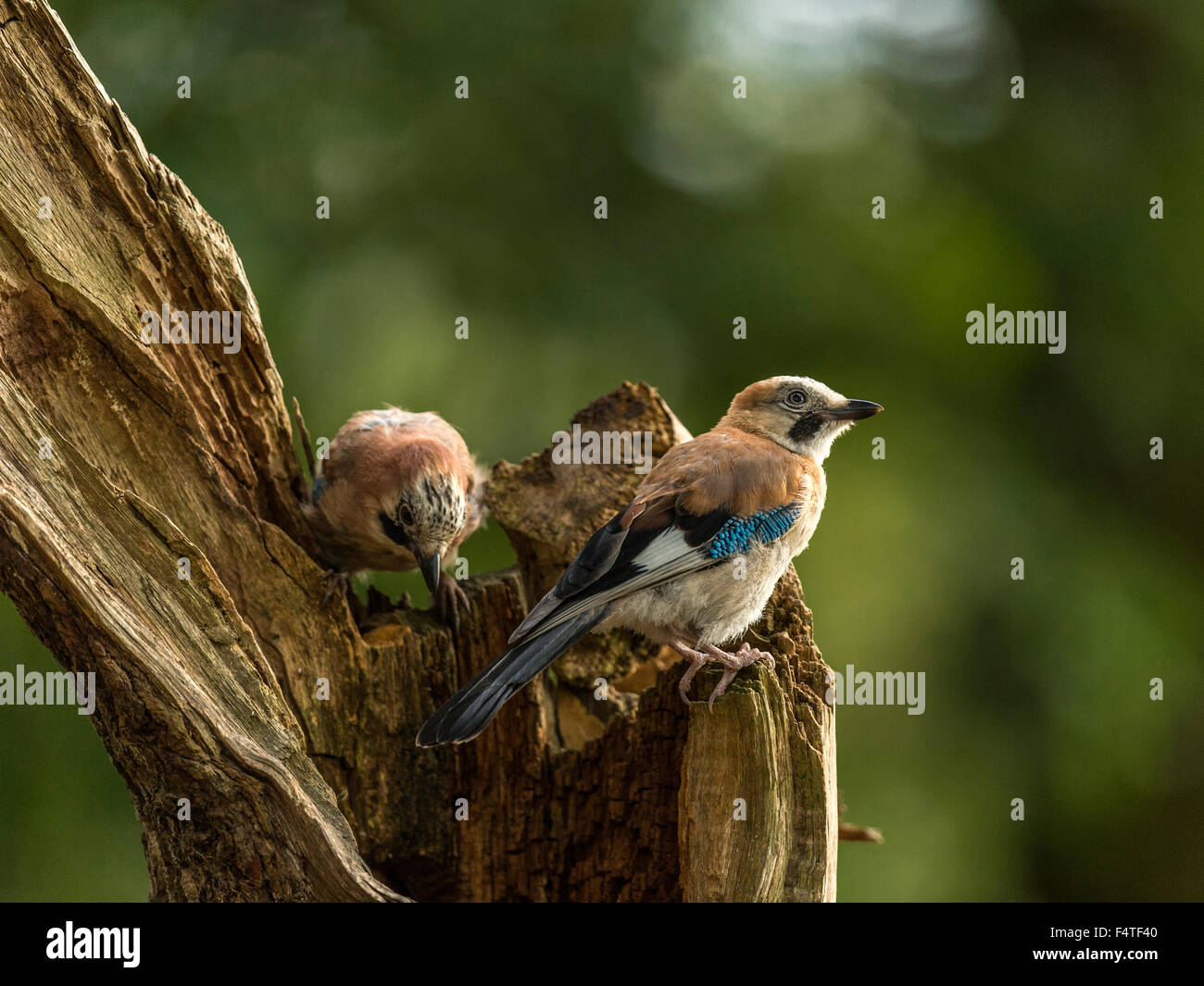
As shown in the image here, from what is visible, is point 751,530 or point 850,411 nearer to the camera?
point 751,530

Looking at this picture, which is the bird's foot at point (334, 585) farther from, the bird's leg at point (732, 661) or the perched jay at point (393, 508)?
the bird's leg at point (732, 661)

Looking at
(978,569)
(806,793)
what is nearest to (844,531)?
(978,569)

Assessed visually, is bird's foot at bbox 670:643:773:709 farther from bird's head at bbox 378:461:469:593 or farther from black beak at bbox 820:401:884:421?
bird's head at bbox 378:461:469:593

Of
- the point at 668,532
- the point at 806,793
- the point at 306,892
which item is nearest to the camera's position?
the point at 306,892

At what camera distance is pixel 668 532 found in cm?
389

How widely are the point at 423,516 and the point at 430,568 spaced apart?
226 mm

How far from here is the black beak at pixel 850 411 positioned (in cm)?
451

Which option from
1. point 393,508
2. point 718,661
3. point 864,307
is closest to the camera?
point 718,661

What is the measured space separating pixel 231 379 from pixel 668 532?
5.37ft

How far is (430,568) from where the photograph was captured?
4570mm

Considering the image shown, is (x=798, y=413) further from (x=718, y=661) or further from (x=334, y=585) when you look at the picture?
(x=334, y=585)

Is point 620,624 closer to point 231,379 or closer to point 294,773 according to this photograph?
point 294,773

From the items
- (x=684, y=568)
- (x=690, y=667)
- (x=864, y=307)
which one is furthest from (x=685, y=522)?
(x=864, y=307)

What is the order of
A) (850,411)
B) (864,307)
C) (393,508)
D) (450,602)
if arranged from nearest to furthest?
(450,602), (850,411), (393,508), (864,307)
